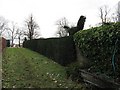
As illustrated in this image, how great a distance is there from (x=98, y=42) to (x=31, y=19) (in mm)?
67822

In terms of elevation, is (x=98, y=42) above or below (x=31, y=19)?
below

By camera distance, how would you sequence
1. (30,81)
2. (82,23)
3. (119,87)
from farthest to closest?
1. (82,23)
2. (30,81)
3. (119,87)

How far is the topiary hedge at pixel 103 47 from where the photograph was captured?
7.49 metres

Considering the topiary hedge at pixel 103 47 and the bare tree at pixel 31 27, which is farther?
the bare tree at pixel 31 27

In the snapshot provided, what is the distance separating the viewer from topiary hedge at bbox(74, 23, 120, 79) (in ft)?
24.6

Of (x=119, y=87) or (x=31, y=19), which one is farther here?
(x=31, y=19)

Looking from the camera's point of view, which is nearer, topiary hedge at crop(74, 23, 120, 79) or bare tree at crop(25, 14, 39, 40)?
topiary hedge at crop(74, 23, 120, 79)

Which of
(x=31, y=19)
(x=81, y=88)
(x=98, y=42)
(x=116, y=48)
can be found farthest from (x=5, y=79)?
(x=31, y=19)

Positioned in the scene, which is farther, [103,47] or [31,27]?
[31,27]

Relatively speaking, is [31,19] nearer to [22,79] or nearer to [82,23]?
[82,23]

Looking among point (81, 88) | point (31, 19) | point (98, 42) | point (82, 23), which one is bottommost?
point (81, 88)

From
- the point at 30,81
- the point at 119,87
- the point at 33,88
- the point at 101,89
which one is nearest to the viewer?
the point at 119,87

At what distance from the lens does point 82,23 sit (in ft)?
55.9

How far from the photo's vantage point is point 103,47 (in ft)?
28.0
